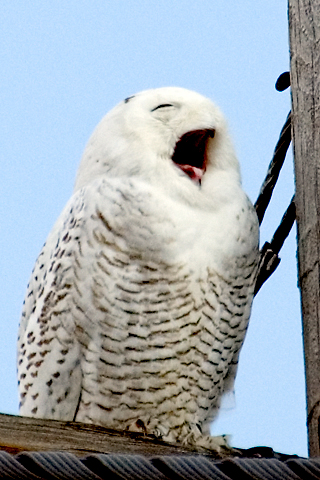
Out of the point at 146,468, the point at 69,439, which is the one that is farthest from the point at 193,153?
the point at 146,468

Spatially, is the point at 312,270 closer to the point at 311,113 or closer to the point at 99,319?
the point at 311,113

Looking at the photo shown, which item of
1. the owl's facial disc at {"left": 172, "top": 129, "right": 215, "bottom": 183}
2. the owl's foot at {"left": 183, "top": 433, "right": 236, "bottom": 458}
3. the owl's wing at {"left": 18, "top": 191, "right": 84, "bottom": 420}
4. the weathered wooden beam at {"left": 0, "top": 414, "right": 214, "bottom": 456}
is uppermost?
the owl's facial disc at {"left": 172, "top": 129, "right": 215, "bottom": 183}

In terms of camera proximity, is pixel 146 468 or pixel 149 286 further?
pixel 149 286

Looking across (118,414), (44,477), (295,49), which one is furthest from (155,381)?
(44,477)

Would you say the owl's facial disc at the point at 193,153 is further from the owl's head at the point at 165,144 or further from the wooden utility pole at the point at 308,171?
the wooden utility pole at the point at 308,171

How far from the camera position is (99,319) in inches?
98.9

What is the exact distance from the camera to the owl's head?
2.66 metres

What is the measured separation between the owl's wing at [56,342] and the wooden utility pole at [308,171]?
628 mm

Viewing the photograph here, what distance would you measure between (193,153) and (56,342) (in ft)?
2.23

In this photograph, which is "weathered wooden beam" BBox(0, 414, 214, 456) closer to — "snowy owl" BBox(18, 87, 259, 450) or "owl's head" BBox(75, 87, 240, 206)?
"snowy owl" BBox(18, 87, 259, 450)

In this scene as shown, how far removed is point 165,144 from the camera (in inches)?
106

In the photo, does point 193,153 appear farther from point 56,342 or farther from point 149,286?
point 56,342

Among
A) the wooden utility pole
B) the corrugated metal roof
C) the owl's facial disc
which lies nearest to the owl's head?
the owl's facial disc

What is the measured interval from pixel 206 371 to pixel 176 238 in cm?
39
